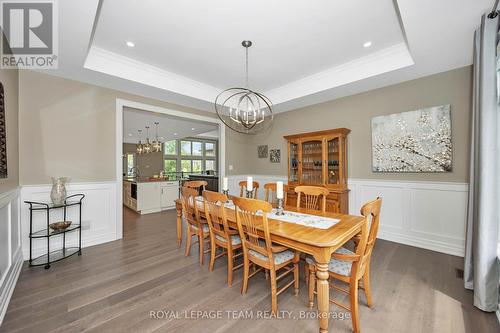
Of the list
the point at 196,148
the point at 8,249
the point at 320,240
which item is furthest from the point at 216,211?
the point at 196,148

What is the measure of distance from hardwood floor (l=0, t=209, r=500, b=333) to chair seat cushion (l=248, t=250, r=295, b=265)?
403 mm

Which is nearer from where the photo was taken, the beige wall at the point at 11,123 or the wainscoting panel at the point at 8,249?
the wainscoting panel at the point at 8,249

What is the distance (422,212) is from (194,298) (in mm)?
3346

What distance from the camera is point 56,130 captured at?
9.48 feet

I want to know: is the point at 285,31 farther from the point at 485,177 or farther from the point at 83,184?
the point at 83,184

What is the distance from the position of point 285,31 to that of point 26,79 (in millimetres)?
3441

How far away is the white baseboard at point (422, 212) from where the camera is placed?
9.09 feet

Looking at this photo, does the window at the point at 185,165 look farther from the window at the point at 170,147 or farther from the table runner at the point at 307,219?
the table runner at the point at 307,219

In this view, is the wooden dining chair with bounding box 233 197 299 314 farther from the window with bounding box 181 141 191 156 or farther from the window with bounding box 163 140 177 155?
the window with bounding box 181 141 191 156

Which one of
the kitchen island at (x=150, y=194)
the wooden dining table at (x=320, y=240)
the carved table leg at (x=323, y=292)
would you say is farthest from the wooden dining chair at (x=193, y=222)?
the kitchen island at (x=150, y=194)

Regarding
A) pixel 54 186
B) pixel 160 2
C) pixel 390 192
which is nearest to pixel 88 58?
pixel 160 2

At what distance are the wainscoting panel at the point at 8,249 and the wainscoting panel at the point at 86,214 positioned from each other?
0.24m

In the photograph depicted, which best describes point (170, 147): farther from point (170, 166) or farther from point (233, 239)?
point (233, 239)

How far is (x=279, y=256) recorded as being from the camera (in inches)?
72.7
